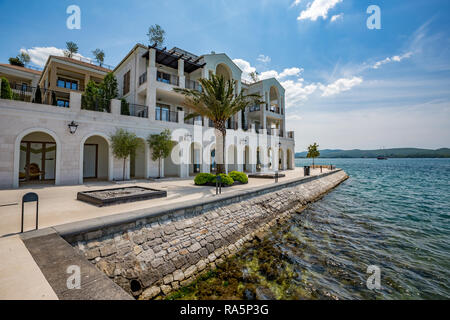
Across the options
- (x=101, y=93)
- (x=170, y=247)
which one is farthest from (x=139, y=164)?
(x=170, y=247)

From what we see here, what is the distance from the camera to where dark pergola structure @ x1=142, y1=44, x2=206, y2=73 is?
56.2 feet

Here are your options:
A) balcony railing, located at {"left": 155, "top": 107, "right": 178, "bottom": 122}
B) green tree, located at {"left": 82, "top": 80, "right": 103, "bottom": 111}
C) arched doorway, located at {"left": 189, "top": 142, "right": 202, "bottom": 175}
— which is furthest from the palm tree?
green tree, located at {"left": 82, "top": 80, "right": 103, "bottom": 111}

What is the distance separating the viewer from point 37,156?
14.1 m

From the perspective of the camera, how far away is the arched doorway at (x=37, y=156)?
13134mm

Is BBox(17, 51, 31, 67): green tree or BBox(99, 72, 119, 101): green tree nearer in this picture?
BBox(99, 72, 119, 101): green tree

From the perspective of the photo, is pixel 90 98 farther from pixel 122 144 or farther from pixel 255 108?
pixel 255 108

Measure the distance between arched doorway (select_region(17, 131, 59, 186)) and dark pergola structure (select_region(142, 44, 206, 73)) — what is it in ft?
34.4

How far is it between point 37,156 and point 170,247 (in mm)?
15139

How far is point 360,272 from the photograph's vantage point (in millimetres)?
5664

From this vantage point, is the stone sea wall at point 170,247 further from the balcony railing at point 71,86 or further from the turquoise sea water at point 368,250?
the balcony railing at point 71,86

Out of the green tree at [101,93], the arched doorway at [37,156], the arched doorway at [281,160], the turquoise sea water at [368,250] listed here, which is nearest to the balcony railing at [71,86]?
the green tree at [101,93]

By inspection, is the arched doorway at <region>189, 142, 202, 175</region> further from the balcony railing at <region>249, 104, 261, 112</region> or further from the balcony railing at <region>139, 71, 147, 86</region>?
the balcony railing at <region>249, 104, 261, 112</region>

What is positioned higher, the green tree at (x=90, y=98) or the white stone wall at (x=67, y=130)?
the green tree at (x=90, y=98)
